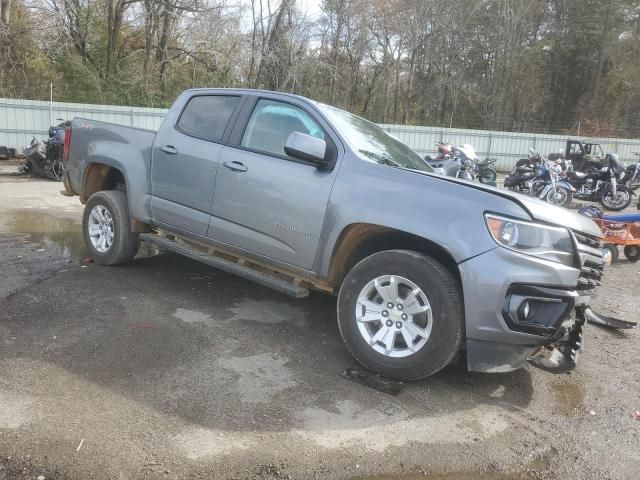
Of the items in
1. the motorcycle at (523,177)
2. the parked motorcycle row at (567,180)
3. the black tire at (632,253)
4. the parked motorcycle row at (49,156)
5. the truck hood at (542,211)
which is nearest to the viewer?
the truck hood at (542,211)

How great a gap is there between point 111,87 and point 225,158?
22180mm

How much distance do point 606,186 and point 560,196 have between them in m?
1.43

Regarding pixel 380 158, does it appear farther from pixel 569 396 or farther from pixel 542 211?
pixel 569 396

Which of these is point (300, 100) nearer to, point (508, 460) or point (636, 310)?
point (508, 460)

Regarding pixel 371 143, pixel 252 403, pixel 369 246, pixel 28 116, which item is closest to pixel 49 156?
pixel 28 116

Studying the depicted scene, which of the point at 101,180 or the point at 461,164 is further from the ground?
the point at 461,164

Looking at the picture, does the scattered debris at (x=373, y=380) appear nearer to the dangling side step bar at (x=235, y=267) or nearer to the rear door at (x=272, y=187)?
the dangling side step bar at (x=235, y=267)

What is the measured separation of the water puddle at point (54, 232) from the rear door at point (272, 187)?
249 cm

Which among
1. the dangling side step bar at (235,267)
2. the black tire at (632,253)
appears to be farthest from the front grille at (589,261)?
the black tire at (632,253)

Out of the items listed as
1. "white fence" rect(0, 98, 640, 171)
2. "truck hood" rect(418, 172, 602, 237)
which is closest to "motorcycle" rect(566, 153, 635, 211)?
"white fence" rect(0, 98, 640, 171)

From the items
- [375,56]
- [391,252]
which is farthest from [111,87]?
[391,252]

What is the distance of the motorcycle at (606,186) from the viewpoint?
529 inches

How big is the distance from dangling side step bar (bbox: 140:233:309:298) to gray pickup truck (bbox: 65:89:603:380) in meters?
0.02

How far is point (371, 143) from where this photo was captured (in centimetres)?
445
